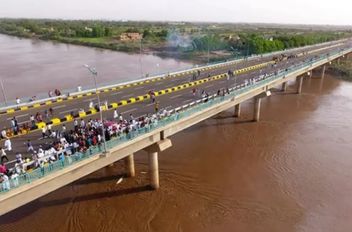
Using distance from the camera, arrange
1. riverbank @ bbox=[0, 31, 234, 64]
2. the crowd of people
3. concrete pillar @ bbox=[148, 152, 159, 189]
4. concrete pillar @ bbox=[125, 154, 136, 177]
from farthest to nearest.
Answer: riverbank @ bbox=[0, 31, 234, 64] → concrete pillar @ bbox=[125, 154, 136, 177] → concrete pillar @ bbox=[148, 152, 159, 189] → the crowd of people

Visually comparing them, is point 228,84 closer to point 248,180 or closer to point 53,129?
point 248,180

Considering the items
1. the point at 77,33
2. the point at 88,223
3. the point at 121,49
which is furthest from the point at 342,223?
the point at 77,33

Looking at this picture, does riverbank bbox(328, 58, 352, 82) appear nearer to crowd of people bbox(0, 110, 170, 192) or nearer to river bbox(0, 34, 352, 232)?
river bbox(0, 34, 352, 232)

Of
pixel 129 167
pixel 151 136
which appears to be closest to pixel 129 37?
pixel 129 167

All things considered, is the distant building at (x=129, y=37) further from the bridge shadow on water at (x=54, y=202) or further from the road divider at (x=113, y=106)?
the bridge shadow on water at (x=54, y=202)

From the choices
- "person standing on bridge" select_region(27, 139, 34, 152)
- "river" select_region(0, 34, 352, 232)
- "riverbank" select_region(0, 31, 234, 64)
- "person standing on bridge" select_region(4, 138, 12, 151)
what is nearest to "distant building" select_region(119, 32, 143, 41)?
"riverbank" select_region(0, 31, 234, 64)
